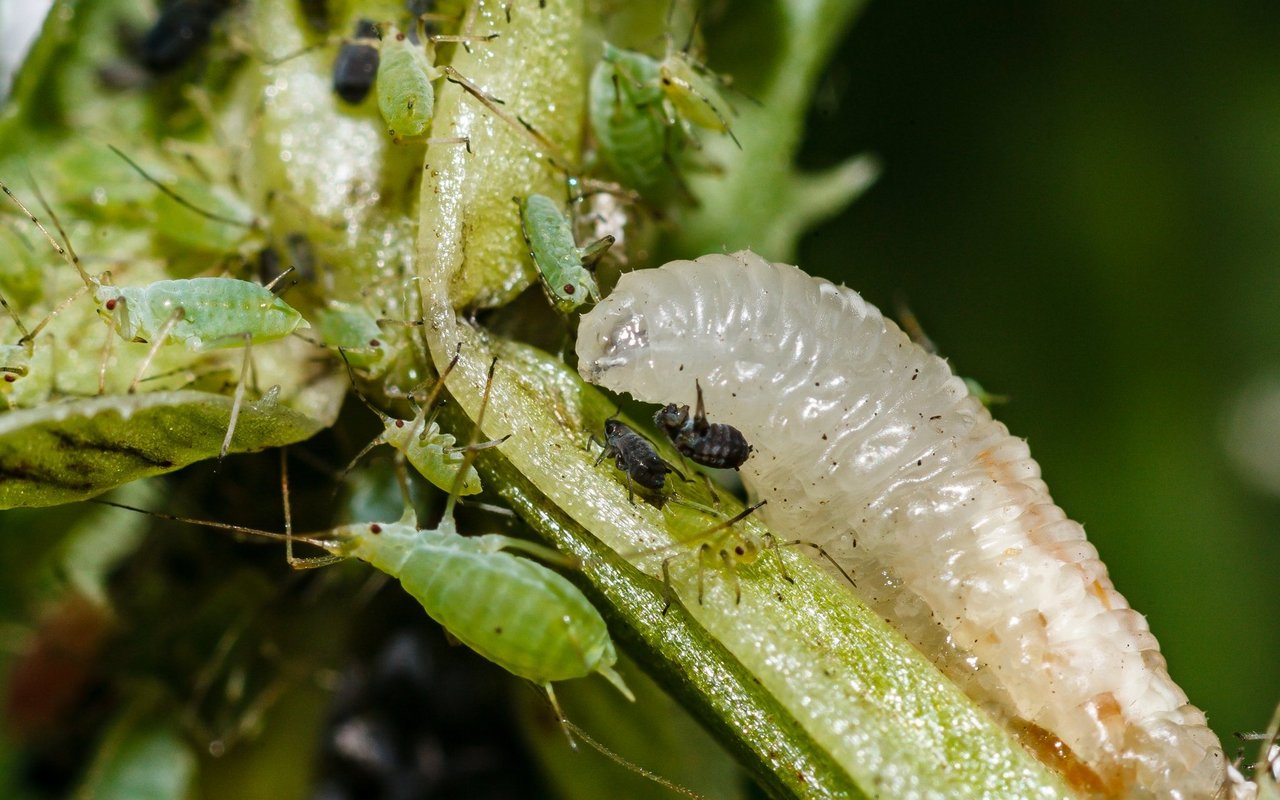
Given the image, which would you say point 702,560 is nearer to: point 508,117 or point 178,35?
point 508,117

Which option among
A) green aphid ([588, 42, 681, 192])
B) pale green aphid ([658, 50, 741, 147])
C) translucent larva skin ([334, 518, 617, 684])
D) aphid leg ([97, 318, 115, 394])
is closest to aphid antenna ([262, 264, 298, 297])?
aphid leg ([97, 318, 115, 394])

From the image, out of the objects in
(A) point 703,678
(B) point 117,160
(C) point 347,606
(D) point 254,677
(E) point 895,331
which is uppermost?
(E) point 895,331

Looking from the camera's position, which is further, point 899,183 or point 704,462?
point 899,183

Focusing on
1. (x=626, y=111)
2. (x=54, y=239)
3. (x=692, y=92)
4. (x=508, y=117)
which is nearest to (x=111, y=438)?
(x=54, y=239)

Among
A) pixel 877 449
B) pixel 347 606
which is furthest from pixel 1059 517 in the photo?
pixel 347 606

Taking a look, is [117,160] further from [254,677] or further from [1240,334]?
[1240,334]

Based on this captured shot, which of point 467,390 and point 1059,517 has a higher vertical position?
point 1059,517

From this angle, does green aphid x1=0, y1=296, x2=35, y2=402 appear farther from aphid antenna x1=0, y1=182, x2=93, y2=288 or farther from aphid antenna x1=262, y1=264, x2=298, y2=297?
aphid antenna x1=262, y1=264, x2=298, y2=297
